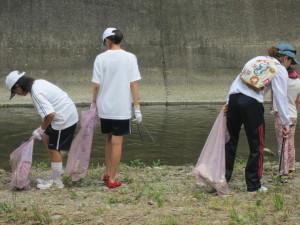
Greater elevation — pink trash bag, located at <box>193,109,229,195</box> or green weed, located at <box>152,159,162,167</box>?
pink trash bag, located at <box>193,109,229,195</box>

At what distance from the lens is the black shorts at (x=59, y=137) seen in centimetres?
601

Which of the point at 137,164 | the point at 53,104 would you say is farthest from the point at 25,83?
the point at 137,164

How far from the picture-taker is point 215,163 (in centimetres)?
574

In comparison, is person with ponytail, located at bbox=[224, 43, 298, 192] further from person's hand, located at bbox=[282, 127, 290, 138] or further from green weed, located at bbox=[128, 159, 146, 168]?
green weed, located at bbox=[128, 159, 146, 168]

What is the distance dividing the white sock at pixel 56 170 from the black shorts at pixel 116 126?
1.97 feet

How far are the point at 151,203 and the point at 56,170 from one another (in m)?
1.27

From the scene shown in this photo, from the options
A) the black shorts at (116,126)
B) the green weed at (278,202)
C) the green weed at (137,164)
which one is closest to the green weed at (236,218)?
the green weed at (278,202)

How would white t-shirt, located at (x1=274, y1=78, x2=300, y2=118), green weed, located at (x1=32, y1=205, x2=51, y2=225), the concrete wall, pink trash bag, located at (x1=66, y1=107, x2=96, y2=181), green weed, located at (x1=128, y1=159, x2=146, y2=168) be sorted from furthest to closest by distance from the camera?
1. the concrete wall
2. green weed, located at (x1=128, y1=159, x2=146, y2=168)
3. white t-shirt, located at (x1=274, y1=78, x2=300, y2=118)
4. pink trash bag, located at (x1=66, y1=107, x2=96, y2=181)
5. green weed, located at (x1=32, y1=205, x2=51, y2=225)

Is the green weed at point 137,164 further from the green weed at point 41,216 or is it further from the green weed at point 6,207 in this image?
the green weed at point 41,216

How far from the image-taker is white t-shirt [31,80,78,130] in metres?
5.81

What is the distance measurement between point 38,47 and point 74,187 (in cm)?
1036

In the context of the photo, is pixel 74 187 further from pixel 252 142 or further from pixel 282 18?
pixel 282 18

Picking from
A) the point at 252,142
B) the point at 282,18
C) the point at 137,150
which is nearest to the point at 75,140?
the point at 252,142

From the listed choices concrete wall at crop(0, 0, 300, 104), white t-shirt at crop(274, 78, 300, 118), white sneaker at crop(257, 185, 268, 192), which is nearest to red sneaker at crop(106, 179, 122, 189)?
white sneaker at crop(257, 185, 268, 192)
